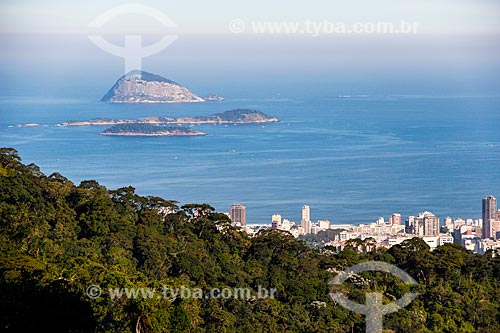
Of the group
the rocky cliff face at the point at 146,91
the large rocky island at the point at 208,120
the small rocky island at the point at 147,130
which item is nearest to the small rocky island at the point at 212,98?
the rocky cliff face at the point at 146,91

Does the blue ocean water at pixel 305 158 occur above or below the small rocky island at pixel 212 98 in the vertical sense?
below

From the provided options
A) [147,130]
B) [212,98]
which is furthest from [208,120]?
[212,98]

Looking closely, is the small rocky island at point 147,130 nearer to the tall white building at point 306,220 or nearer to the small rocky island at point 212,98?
the tall white building at point 306,220

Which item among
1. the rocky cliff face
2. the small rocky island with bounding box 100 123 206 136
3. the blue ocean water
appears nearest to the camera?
the blue ocean water

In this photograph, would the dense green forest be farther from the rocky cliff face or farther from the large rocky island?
the rocky cliff face

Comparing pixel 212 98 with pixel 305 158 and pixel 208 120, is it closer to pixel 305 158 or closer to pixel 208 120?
pixel 208 120

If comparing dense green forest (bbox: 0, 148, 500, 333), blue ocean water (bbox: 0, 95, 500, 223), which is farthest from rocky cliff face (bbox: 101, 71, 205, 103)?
dense green forest (bbox: 0, 148, 500, 333)
